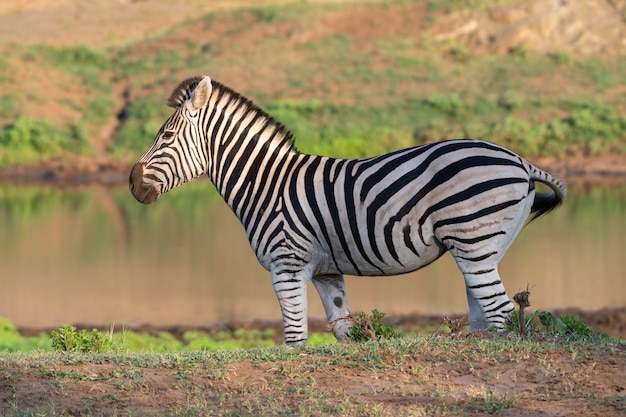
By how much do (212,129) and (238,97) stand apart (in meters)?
0.33

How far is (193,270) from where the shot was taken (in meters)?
19.6

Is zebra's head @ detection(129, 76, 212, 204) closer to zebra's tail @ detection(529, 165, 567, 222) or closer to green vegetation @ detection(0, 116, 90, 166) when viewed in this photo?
zebra's tail @ detection(529, 165, 567, 222)

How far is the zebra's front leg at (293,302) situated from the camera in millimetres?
7715

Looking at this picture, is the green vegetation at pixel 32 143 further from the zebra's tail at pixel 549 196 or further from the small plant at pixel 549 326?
the small plant at pixel 549 326

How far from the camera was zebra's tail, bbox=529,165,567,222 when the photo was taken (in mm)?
7770

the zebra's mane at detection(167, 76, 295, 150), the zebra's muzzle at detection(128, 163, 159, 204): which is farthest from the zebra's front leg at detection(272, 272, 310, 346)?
the zebra's muzzle at detection(128, 163, 159, 204)

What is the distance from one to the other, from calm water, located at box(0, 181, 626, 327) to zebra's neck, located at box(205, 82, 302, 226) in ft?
23.8

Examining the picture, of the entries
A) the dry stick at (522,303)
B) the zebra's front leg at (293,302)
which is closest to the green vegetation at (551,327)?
the dry stick at (522,303)

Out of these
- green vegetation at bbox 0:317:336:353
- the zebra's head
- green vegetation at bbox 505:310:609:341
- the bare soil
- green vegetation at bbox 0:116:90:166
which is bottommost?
the bare soil

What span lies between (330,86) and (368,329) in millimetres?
33936

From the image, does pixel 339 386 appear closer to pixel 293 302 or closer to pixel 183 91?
pixel 293 302

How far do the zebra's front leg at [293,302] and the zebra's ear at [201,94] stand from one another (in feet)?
4.90

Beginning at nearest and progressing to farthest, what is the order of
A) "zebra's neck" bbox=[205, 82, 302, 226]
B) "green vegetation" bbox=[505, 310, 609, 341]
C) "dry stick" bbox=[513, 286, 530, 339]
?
"dry stick" bbox=[513, 286, 530, 339] < "green vegetation" bbox=[505, 310, 609, 341] < "zebra's neck" bbox=[205, 82, 302, 226]

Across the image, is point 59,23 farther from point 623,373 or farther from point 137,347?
point 623,373
